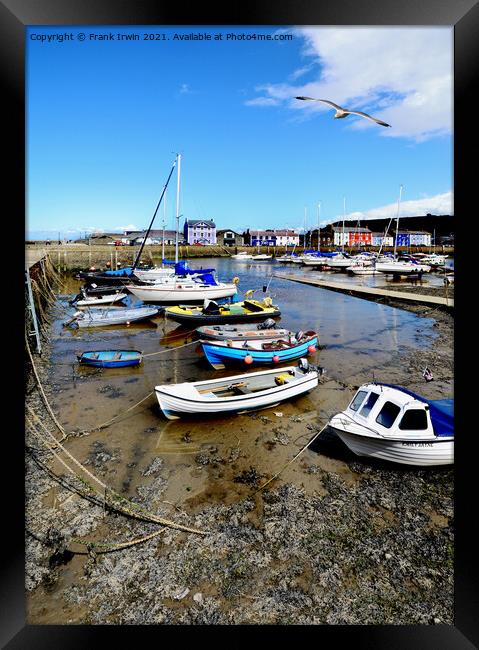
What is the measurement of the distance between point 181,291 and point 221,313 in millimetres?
5626

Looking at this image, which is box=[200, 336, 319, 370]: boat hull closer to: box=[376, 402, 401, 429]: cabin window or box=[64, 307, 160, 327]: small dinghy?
box=[376, 402, 401, 429]: cabin window

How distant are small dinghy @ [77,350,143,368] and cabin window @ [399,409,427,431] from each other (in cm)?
942

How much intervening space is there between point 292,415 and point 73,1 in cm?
897

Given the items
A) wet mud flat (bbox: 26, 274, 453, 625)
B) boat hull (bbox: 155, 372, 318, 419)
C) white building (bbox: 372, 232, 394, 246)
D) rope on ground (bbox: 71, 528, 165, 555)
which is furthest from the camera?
white building (bbox: 372, 232, 394, 246)

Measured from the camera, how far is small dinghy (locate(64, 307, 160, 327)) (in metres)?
19.9

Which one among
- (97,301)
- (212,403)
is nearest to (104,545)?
(212,403)

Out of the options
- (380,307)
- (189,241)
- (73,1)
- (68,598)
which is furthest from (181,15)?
(189,241)

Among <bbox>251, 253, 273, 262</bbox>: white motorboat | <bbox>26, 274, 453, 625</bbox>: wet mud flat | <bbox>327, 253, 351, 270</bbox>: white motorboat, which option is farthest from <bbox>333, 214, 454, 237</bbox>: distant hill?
<bbox>26, 274, 453, 625</bbox>: wet mud flat

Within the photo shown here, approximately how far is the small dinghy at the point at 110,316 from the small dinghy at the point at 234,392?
11537mm

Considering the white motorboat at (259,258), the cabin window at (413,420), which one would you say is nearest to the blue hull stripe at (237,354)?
the cabin window at (413,420)

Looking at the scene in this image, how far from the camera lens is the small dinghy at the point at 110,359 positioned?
13.6 m

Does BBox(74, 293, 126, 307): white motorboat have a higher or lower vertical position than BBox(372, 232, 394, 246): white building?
lower
